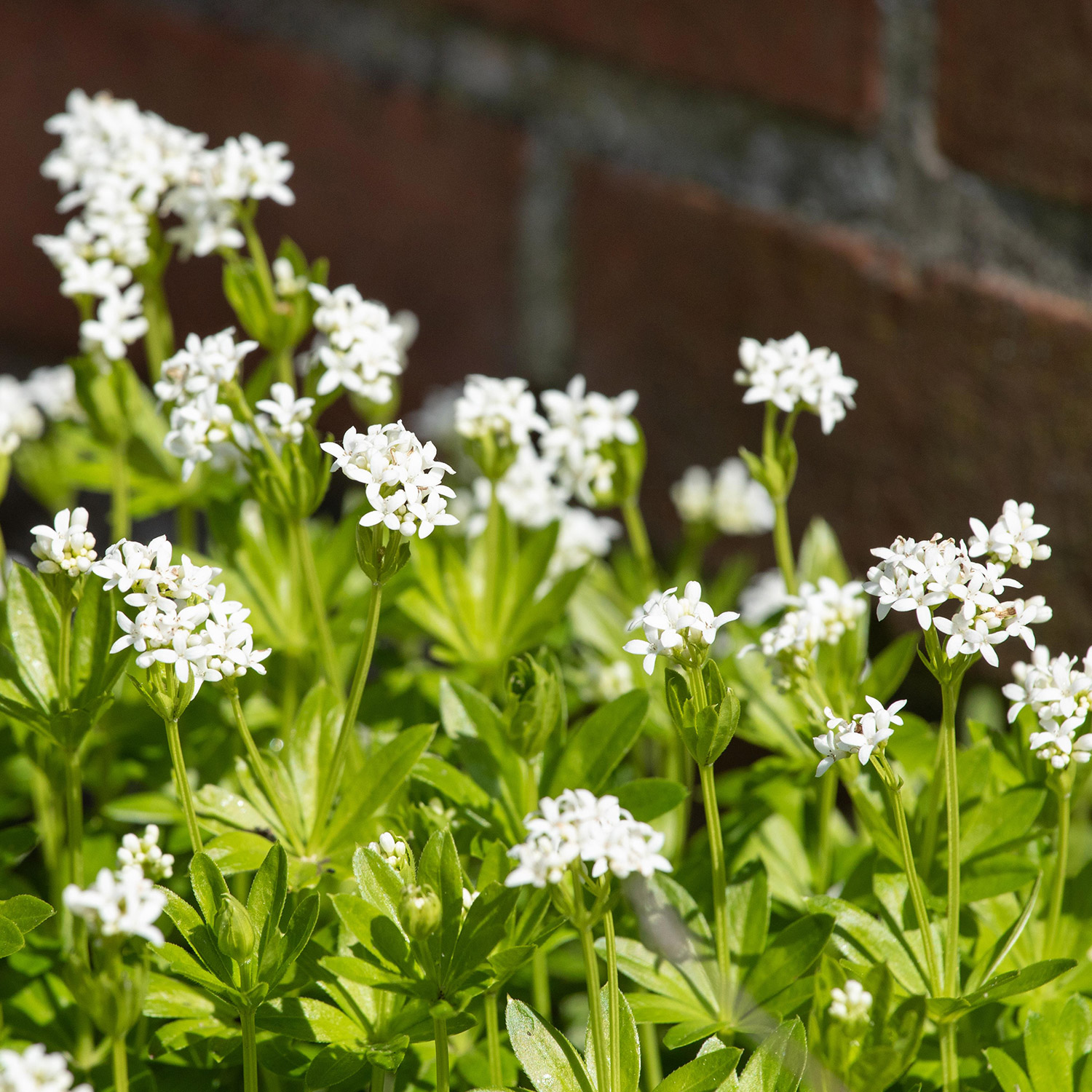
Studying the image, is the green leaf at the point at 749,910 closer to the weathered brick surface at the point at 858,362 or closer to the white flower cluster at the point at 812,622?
the white flower cluster at the point at 812,622

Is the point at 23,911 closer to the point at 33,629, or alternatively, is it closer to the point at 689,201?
the point at 33,629

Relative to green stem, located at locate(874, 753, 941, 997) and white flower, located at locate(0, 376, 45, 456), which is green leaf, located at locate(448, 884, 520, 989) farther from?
white flower, located at locate(0, 376, 45, 456)

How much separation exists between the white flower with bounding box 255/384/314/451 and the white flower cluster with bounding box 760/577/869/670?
0.98 ft

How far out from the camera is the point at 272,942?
646mm

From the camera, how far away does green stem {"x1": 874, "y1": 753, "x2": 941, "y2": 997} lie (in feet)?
2.09

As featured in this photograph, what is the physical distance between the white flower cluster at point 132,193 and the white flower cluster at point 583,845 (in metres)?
0.49

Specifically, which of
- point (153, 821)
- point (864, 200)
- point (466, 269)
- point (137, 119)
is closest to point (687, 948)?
point (153, 821)

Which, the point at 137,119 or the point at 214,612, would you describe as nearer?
the point at 214,612

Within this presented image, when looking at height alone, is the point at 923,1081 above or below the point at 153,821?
below

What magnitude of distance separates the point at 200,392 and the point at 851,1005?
50 cm

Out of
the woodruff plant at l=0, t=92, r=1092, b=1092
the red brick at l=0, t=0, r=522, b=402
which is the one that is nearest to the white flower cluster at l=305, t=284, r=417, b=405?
the woodruff plant at l=0, t=92, r=1092, b=1092

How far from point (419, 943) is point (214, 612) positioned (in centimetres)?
19

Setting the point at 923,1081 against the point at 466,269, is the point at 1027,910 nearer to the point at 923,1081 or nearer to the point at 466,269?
the point at 923,1081

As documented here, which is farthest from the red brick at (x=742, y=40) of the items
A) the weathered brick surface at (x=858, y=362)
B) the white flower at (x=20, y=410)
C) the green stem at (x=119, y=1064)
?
the green stem at (x=119, y=1064)
